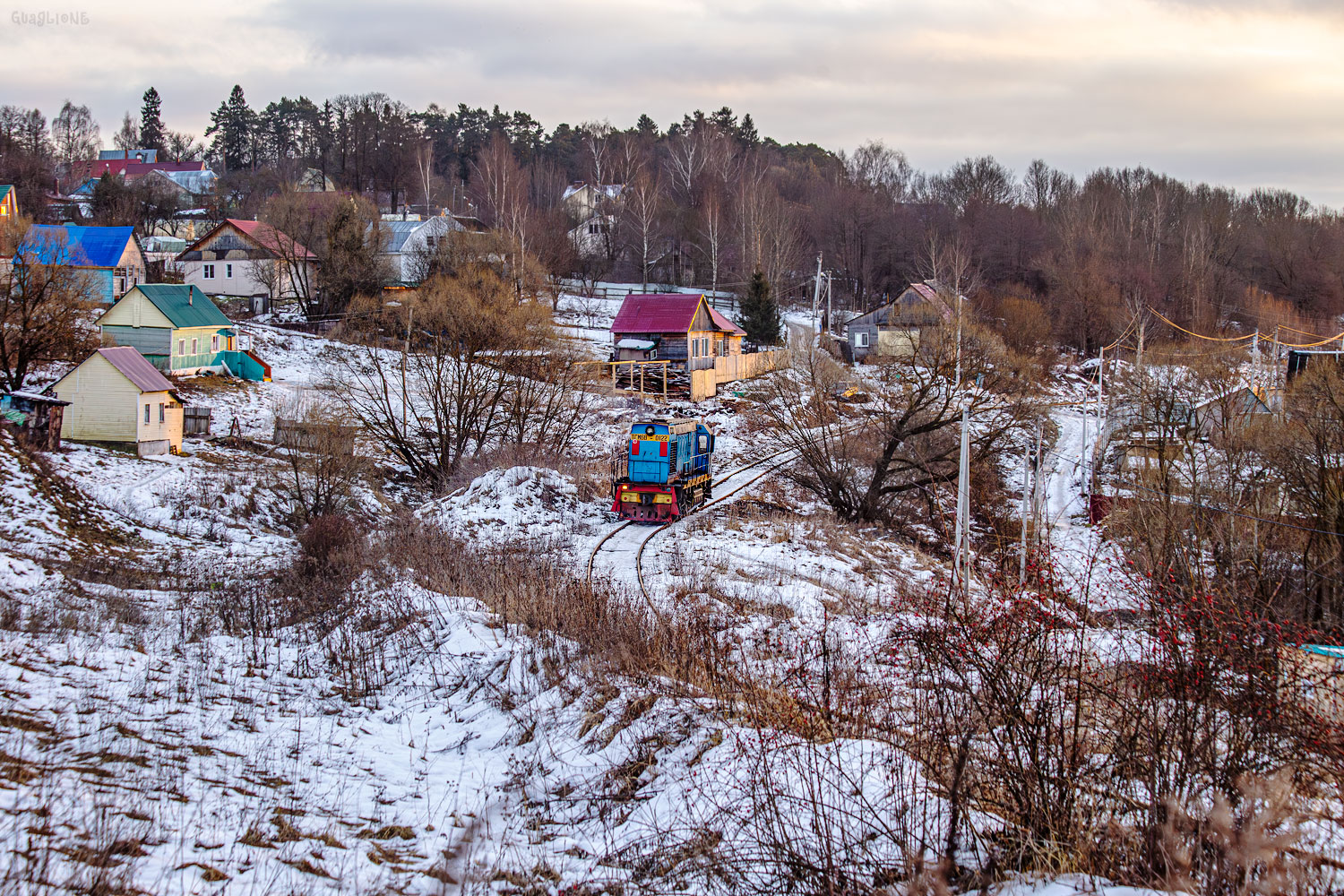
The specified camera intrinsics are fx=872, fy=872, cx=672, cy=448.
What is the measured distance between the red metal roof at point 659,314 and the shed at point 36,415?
26624 mm

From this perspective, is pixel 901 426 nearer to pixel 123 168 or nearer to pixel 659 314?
pixel 659 314

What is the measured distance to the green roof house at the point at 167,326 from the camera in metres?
38.9

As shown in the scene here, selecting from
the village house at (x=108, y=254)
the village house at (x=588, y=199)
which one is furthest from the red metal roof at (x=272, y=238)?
the village house at (x=588, y=199)

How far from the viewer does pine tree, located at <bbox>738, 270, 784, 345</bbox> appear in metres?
57.1

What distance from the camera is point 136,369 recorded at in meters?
29.8

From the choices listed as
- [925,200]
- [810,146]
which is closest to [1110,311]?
[925,200]

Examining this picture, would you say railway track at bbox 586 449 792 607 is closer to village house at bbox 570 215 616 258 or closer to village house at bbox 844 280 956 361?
village house at bbox 844 280 956 361

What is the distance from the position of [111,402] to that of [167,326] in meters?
11.3

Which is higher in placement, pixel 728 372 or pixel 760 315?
pixel 760 315

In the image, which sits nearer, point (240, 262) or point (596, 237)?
point (240, 262)

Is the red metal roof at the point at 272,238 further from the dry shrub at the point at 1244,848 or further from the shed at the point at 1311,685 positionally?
the dry shrub at the point at 1244,848

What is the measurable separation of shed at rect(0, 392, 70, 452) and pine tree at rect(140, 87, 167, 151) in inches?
4430

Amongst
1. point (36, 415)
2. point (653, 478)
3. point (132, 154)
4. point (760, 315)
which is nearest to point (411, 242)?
point (760, 315)

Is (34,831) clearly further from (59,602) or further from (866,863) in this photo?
(59,602)
